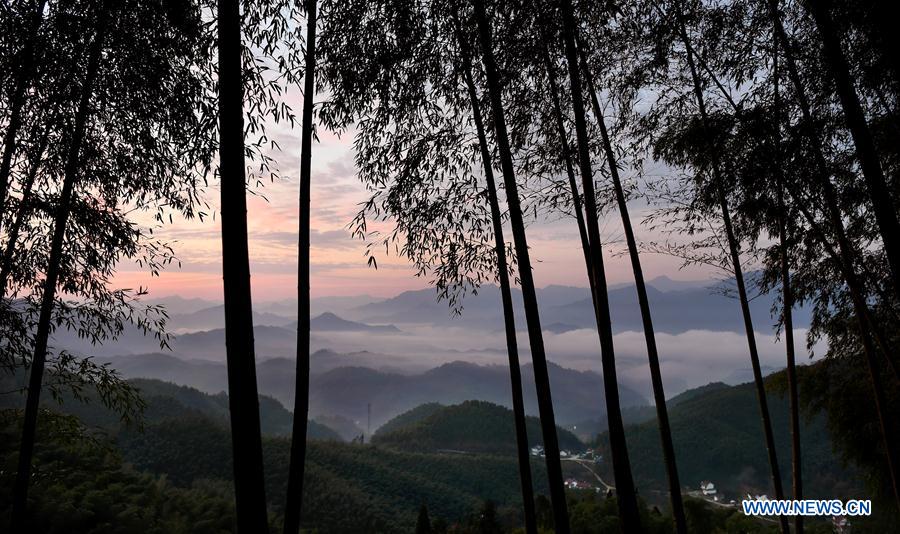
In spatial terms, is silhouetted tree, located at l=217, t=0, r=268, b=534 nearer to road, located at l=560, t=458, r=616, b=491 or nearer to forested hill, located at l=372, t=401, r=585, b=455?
road, located at l=560, t=458, r=616, b=491

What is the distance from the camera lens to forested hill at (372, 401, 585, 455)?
6612cm

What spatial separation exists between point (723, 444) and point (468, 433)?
31.2 meters

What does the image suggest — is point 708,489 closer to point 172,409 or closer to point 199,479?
point 199,479

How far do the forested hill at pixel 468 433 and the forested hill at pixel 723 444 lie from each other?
1605 cm

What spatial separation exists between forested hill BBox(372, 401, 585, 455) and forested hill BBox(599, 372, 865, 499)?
16053 millimetres

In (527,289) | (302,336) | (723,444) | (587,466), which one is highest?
(527,289)

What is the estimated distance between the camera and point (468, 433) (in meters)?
A: 69.0

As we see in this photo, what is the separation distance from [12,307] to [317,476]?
28.9 m

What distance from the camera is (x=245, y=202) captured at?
222cm

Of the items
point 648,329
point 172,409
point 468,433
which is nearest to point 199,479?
point 172,409

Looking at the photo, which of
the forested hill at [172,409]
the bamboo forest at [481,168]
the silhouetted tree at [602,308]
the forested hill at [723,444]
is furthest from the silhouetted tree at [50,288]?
the forested hill at [723,444]

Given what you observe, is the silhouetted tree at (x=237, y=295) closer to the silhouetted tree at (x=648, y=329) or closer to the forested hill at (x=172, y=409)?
the silhouetted tree at (x=648, y=329)

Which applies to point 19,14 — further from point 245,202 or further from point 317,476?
point 317,476

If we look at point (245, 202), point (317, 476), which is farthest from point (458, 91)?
point (317, 476)
